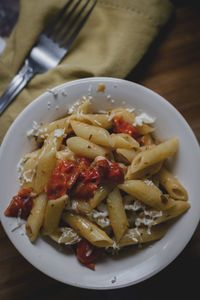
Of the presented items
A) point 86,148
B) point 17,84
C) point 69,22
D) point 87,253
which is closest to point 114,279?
point 87,253

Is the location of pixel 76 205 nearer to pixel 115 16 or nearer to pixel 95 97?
pixel 95 97

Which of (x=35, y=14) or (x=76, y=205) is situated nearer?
(x=76, y=205)

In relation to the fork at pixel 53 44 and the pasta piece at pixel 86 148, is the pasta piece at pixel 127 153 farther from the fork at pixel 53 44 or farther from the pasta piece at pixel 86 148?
the fork at pixel 53 44

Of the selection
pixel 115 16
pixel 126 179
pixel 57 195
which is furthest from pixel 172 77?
pixel 57 195

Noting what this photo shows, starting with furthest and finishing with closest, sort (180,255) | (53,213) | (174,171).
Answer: (180,255), (174,171), (53,213)

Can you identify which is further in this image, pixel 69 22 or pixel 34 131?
pixel 69 22

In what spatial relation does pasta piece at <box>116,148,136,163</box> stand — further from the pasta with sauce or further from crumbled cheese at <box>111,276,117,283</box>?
crumbled cheese at <box>111,276,117,283</box>

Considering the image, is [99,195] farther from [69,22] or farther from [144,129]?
[69,22]
